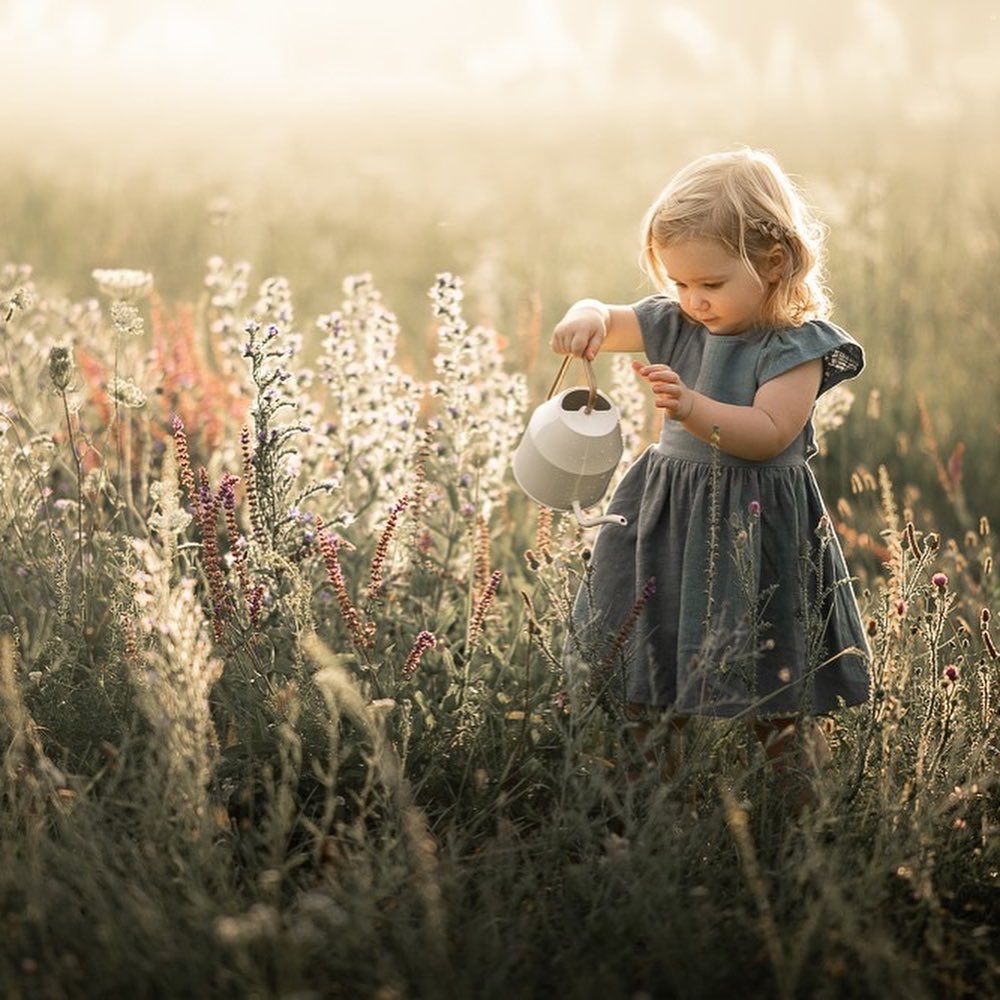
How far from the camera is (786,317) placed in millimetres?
2764

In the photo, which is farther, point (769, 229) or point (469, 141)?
point (469, 141)

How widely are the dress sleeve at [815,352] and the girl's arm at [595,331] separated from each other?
1.04ft

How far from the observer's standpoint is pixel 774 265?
273cm

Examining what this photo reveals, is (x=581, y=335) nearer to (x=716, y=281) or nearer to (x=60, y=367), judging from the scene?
(x=716, y=281)

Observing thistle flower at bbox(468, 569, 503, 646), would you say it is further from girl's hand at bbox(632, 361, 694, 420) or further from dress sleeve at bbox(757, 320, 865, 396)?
dress sleeve at bbox(757, 320, 865, 396)

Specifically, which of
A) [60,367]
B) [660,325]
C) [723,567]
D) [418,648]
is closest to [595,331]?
[660,325]

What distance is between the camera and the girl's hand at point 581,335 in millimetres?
2781

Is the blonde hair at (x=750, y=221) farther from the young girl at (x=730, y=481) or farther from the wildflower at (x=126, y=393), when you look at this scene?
the wildflower at (x=126, y=393)

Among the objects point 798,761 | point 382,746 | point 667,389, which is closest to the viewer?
point 382,746

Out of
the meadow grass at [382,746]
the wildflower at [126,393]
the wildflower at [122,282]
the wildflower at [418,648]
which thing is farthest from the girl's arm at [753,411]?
→ the wildflower at [122,282]

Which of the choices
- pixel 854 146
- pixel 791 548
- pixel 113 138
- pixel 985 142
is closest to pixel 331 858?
pixel 791 548

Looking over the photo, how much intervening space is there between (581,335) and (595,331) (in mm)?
38

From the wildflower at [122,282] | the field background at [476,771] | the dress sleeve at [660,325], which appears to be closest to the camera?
the field background at [476,771]

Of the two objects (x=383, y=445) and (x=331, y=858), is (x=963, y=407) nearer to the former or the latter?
(x=383, y=445)
